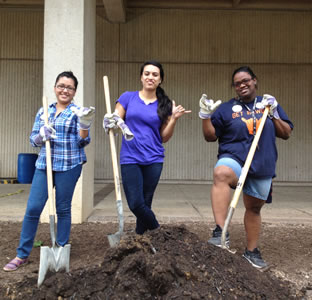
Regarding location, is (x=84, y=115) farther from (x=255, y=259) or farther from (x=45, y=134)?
(x=255, y=259)

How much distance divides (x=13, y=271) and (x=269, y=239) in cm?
283

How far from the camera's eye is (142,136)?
9.87 ft

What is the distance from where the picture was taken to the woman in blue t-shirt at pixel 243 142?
2.95 meters

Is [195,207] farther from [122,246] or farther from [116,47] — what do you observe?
[116,47]

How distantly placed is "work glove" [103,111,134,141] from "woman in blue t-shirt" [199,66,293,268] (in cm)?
62

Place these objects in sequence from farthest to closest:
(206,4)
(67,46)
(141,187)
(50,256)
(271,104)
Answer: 1. (206,4)
2. (67,46)
3. (141,187)
4. (271,104)
5. (50,256)

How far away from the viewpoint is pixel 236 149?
303cm

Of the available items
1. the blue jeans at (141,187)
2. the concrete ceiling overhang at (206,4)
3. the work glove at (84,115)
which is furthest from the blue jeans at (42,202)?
the concrete ceiling overhang at (206,4)

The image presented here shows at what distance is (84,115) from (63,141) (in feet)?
1.12

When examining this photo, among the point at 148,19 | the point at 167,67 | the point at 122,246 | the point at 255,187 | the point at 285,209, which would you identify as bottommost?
the point at 285,209

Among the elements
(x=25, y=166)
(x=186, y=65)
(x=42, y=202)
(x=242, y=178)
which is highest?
(x=186, y=65)

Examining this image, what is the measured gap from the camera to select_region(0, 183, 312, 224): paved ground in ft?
17.2

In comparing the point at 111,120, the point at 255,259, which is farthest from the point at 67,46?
the point at 255,259

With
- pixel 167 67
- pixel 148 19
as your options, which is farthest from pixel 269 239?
pixel 148 19
